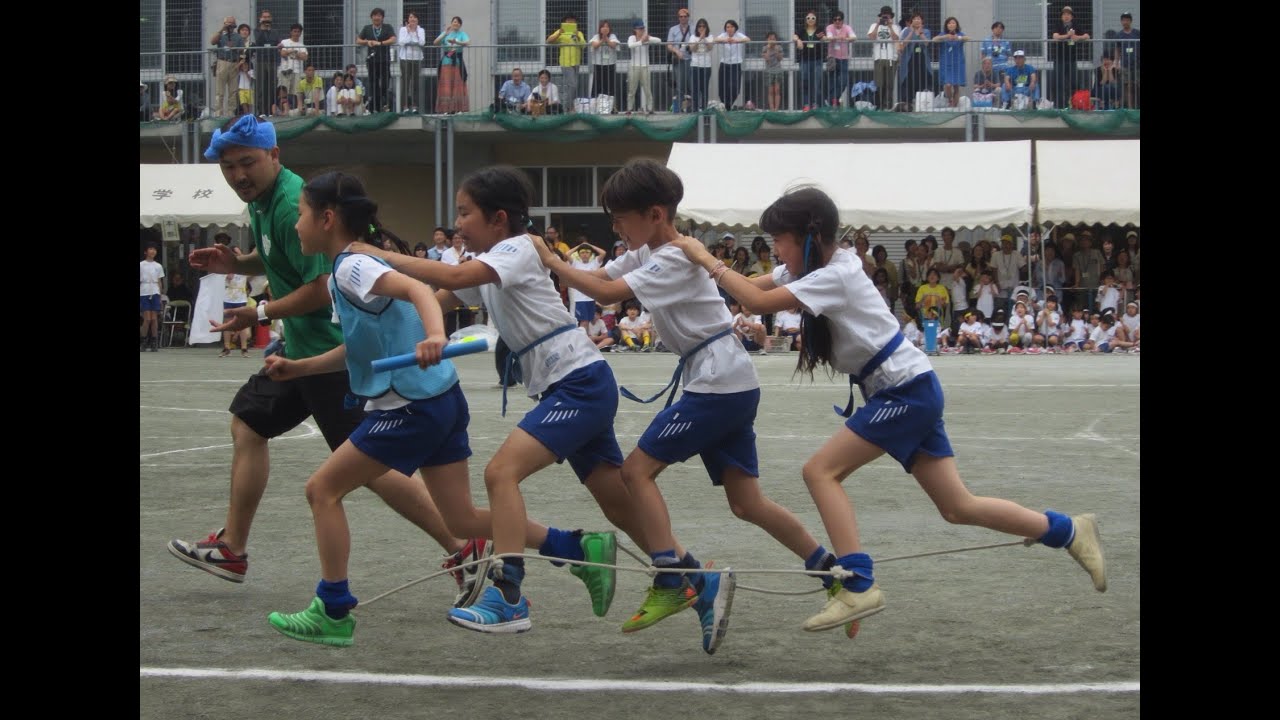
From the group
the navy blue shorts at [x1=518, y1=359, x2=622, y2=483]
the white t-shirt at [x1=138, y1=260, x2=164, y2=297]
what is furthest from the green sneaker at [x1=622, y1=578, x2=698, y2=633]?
the white t-shirt at [x1=138, y1=260, x2=164, y2=297]

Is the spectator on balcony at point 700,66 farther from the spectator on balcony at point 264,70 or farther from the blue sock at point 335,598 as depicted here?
the blue sock at point 335,598

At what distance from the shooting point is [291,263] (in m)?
5.99

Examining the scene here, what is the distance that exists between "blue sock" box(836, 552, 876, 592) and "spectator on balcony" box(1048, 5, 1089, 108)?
26003 mm

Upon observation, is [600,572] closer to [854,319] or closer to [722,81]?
[854,319]

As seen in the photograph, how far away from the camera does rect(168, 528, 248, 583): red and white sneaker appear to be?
237 inches

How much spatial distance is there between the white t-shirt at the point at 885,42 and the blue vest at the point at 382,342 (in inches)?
976

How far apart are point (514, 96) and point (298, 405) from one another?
24.2 meters

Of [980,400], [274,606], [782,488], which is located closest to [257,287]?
[980,400]

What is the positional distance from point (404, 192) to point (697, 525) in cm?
2666

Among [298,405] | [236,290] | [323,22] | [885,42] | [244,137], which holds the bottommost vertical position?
[236,290]

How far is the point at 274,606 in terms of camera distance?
577 centimetres

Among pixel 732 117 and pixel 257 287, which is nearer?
pixel 257 287

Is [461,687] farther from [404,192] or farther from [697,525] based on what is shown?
[404,192]

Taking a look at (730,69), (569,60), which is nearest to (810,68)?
(730,69)
